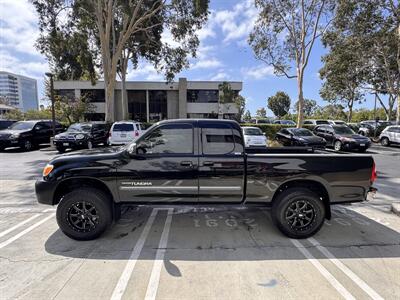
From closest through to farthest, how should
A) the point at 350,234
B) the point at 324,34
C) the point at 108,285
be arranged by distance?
the point at 108,285 → the point at 350,234 → the point at 324,34

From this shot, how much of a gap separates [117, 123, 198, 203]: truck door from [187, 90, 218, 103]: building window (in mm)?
33937

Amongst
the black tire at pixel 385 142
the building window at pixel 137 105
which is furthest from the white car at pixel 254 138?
the building window at pixel 137 105

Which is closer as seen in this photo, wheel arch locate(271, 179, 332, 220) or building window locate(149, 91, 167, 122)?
wheel arch locate(271, 179, 332, 220)

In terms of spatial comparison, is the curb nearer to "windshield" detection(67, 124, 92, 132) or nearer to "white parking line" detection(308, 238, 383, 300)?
"white parking line" detection(308, 238, 383, 300)

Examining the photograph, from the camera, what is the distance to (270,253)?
3795 millimetres

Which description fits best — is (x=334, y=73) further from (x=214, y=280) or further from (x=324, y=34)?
(x=214, y=280)

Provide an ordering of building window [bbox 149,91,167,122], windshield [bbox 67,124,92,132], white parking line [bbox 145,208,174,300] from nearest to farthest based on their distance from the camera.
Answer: white parking line [bbox 145,208,174,300] < windshield [bbox 67,124,92,132] < building window [bbox 149,91,167,122]

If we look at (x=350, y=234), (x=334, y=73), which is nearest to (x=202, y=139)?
(x=350, y=234)

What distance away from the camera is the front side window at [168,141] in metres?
4.14

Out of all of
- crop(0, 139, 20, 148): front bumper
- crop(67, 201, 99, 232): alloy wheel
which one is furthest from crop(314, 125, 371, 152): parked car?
crop(0, 139, 20, 148): front bumper

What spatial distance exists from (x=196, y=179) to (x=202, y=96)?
34523 mm

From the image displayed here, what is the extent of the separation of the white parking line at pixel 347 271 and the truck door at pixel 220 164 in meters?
1.43

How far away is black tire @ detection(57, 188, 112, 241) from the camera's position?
408 centimetres

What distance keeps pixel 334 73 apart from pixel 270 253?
91.7 feet
